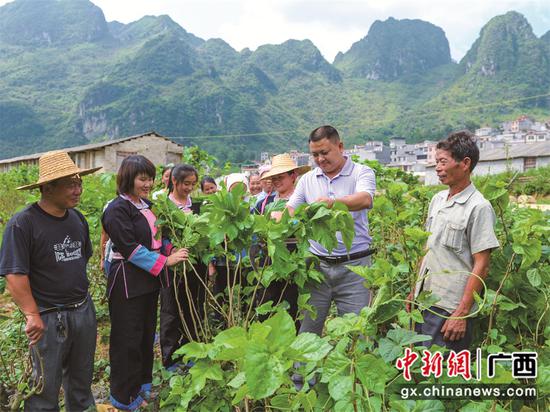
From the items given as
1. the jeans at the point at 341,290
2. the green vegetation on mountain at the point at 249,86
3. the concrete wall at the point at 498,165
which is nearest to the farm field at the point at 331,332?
the jeans at the point at 341,290

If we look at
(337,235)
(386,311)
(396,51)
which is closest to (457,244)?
(337,235)

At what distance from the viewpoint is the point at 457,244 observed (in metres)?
2.05

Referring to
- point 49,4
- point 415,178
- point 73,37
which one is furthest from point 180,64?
point 415,178

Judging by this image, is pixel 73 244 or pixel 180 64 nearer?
pixel 73 244

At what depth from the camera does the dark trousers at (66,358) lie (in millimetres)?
2213

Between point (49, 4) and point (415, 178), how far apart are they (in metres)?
156

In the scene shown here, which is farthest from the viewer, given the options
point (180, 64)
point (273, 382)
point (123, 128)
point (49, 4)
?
point (49, 4)

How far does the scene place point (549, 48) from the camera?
89812 millimetres

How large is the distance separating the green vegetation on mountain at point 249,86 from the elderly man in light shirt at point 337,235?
47427 mm

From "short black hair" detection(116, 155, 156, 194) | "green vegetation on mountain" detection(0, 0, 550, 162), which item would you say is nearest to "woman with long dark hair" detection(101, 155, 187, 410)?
"short black hair" detection(116, 155, 156, 194)

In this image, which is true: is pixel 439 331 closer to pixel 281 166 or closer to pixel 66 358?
pixel 281 166

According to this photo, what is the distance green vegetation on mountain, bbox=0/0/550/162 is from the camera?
72125 mm

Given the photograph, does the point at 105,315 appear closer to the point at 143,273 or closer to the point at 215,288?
the point at 215,288

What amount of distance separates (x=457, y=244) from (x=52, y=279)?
1.96m
